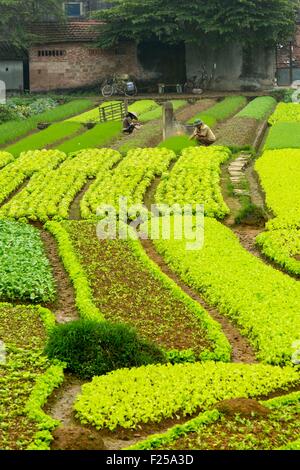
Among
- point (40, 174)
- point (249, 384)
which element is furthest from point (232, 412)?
point (40, 174)

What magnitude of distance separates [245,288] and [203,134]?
53.1 feet

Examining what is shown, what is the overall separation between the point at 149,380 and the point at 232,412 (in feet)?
5.12

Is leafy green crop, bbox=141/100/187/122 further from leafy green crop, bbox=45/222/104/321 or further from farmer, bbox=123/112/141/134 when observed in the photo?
leafy green crop, bbox=45/222/104/321

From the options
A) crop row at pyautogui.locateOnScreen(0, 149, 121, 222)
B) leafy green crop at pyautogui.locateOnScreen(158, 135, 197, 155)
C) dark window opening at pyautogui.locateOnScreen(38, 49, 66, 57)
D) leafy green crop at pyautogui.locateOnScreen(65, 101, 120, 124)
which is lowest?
leafy green crop at pyautogui.locateOnScreen(65, 101, 120, 124)

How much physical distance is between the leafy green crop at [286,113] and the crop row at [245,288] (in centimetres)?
2025

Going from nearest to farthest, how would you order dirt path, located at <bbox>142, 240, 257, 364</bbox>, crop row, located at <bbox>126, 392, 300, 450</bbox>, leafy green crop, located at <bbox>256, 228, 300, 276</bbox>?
crop row, located at <bbox>126, 392, 300, 450</bbox> → dirt path, located at <bbox>142, 240, 257, 364</bbox> → leafy green crop, located at <bbox>256, 228, 300, 276</bbox>

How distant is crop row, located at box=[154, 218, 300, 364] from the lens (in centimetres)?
1597

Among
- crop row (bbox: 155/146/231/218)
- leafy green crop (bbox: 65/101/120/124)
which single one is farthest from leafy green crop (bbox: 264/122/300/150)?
leafy green crop (bbox: 65/101/120/124)

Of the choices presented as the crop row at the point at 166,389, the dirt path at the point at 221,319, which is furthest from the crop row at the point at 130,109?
the crop row at the point at 166,389

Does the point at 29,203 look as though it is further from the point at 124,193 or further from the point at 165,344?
the point at 165,344

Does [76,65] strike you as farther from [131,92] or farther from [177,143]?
[177,143]

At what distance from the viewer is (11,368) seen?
47.5 feet

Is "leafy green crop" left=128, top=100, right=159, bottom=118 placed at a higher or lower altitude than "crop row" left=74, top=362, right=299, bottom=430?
higher

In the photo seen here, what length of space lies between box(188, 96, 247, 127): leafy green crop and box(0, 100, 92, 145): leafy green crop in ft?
21.6
